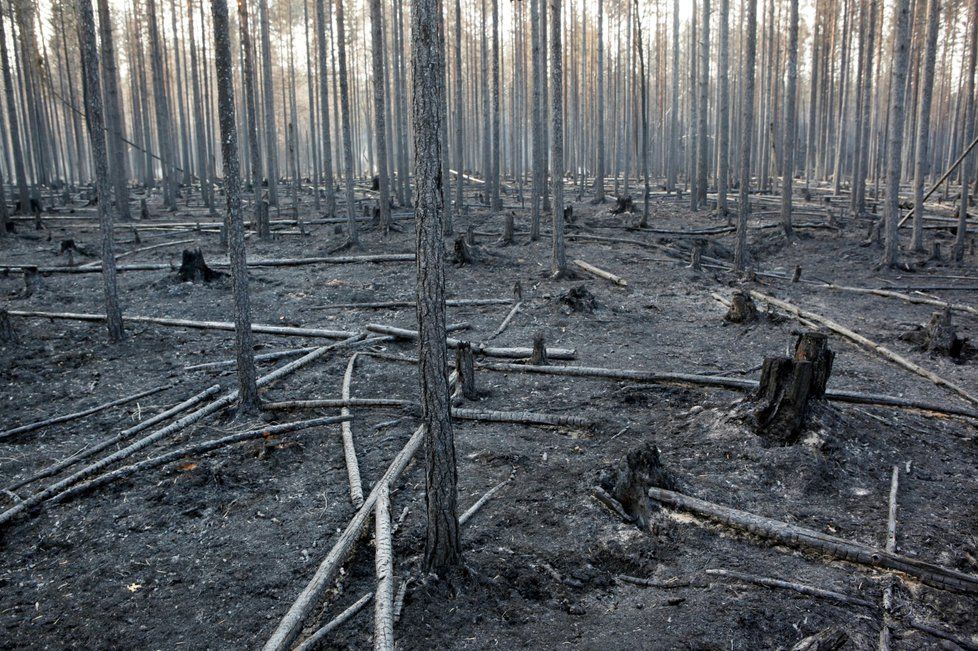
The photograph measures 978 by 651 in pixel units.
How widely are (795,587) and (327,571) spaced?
8.30ft

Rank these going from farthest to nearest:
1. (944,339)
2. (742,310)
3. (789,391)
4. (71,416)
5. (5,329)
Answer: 1. (742,310)
2. (5,329)
3. (944,339)
4. (71,416)
5. (789,391)

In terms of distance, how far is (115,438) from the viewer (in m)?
5.80

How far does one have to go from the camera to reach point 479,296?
11258 millimetres

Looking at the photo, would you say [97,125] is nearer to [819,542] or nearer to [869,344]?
[819,542]

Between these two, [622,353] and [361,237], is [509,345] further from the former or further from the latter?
[361,237]

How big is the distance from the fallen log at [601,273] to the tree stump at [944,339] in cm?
477

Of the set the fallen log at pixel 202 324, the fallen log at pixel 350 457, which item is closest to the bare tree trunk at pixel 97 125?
the fallen log at pixel 202 324

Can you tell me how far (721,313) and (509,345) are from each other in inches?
139

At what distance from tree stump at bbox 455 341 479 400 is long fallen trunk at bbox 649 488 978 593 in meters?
2.50

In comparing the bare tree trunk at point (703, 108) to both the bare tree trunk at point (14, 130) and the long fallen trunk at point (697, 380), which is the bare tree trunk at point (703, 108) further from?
the bare tree trunk at point (14, 130)

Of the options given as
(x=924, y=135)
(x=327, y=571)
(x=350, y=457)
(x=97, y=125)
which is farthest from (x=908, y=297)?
(x=97, y=125)

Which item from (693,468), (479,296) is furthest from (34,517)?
(479,296)

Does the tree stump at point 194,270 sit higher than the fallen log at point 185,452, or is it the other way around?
the tree stump at point 194,270

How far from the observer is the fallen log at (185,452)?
5000 millimetres
